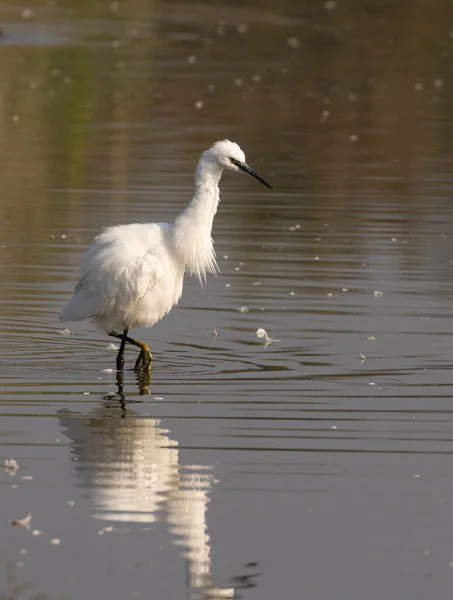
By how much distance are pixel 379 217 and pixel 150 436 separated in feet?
32.4

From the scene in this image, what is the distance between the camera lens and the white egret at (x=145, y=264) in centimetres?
1190

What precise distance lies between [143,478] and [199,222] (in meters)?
3.75

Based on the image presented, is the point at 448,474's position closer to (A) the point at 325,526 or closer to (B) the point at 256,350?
(A) the point at 325,526

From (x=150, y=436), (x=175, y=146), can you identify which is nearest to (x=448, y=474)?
(x=150, y=436)

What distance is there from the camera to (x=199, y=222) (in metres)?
12.2

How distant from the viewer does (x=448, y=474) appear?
8.98 metres

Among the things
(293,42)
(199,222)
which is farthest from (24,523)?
(293,42)

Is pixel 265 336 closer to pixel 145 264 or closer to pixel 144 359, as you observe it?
pixel 144 359

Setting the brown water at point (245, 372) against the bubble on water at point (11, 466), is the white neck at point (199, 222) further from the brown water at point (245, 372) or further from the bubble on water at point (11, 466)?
the bubble on water at point (11, 466)

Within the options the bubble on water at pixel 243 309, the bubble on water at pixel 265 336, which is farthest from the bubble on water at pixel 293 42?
the bubble on water at pixel 265 336

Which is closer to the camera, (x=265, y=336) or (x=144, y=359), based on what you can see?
(x=144, y=359)

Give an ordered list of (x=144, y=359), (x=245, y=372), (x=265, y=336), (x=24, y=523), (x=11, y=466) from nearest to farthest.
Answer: (x=24, y=523) → (x=11, y=466) → (x=245, y=372) → (x=144, y=359) → (x=265, y=336)

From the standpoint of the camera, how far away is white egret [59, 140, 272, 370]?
1190 centimetres

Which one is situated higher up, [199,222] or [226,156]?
[226,156]
